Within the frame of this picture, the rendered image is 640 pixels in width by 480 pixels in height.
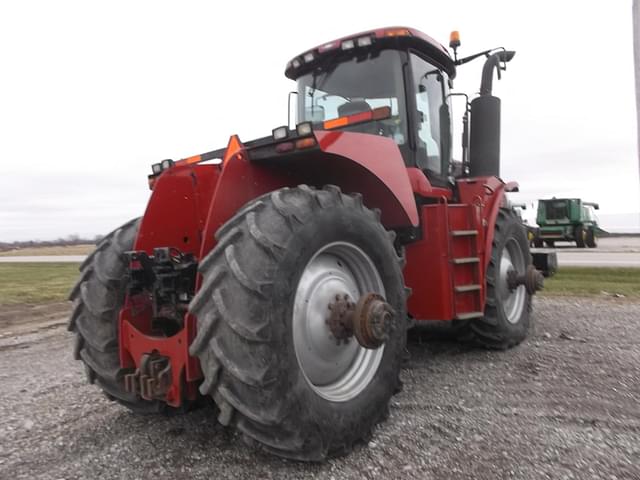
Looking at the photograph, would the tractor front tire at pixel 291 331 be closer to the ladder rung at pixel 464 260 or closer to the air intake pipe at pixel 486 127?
the ladder rung at pixel 464 260

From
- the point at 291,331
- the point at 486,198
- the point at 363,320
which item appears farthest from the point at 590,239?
the point at 291,331

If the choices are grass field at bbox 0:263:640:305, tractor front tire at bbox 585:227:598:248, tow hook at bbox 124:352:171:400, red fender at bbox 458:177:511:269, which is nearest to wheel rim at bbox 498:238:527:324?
red fender at bbox 458:177:511:269

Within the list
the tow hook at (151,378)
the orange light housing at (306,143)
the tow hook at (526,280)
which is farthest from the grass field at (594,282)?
the tow hook at (151,378)

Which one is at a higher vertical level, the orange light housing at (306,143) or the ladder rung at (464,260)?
the orange light housing at (306,143)

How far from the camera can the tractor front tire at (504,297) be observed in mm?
4781

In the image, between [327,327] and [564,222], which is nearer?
[327,327]

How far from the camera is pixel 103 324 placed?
10.1 feet

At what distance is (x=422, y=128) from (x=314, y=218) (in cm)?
218

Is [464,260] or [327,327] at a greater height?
[464,260]

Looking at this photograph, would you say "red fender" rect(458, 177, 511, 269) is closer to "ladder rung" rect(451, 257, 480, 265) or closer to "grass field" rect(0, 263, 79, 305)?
"ladder rung" rect(451, 257, 480, 265)

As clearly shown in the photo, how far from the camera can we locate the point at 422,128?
14.7 feet

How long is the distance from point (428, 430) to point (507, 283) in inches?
108

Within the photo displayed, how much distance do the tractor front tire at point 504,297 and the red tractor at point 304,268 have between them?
0.04m

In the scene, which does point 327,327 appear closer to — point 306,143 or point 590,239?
point 306,143
